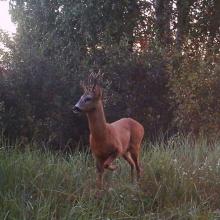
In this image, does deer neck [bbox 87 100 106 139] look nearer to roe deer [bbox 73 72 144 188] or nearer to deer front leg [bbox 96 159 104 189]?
roe deer [bbox 73 72 144 188]

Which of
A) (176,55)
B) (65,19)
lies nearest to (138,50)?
(176,55)

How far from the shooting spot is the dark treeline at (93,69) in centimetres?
1212

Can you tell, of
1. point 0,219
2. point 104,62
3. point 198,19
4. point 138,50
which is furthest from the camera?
point 198,19

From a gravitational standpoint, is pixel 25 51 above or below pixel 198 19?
below

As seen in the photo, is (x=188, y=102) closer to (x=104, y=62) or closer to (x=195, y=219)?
(x=104, y=62)

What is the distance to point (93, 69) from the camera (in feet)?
42.8

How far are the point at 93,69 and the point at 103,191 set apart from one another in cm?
588

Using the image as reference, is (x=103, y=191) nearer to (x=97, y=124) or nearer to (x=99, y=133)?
(x=99, y=133)

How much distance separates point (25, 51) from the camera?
41.2 ft

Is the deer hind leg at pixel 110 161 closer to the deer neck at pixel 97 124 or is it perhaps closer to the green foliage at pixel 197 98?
the deer neck at pixel 97 124

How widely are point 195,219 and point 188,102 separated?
6.23 metres

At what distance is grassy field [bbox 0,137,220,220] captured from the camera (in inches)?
264

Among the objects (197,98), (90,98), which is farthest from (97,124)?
(197,98)

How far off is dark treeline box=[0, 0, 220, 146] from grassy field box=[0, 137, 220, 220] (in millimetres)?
2995
